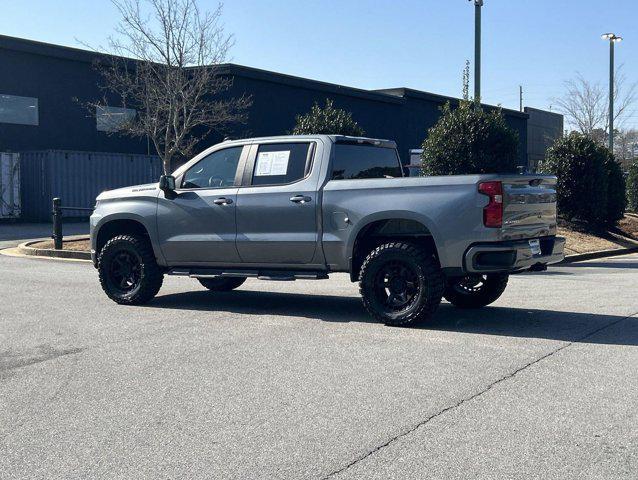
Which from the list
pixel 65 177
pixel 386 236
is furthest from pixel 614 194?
pixel 65 177

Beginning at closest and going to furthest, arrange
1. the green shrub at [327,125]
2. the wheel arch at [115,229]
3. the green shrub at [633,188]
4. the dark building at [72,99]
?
1. the wheel arch at [115,229]
2. the green shrub at [327,125]
3. the dark building at [72,99]
4. the green shrub at [633,188]

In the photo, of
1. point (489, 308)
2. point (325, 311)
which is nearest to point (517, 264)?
point (489, 308)

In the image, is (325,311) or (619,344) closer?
(619,344)

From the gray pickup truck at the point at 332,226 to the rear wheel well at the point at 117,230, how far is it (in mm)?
15

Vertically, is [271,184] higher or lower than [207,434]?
higher

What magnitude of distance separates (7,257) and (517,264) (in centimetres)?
1226

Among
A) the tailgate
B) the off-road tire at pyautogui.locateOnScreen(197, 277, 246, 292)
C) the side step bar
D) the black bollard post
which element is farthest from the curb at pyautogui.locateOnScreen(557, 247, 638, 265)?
the black bollard post

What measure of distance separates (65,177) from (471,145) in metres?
15.9

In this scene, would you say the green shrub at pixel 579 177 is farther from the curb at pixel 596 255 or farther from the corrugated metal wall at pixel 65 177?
the corrugated metal wall at pixel 65 177

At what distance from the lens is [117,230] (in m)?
10.4

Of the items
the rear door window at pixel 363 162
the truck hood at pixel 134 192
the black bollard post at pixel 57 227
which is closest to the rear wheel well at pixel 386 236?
the rear door window at pixel 363 162

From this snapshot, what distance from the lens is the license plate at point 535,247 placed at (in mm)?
8328

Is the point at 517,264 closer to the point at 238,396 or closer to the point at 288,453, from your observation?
the point at 238,396

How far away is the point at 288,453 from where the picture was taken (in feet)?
14.9
